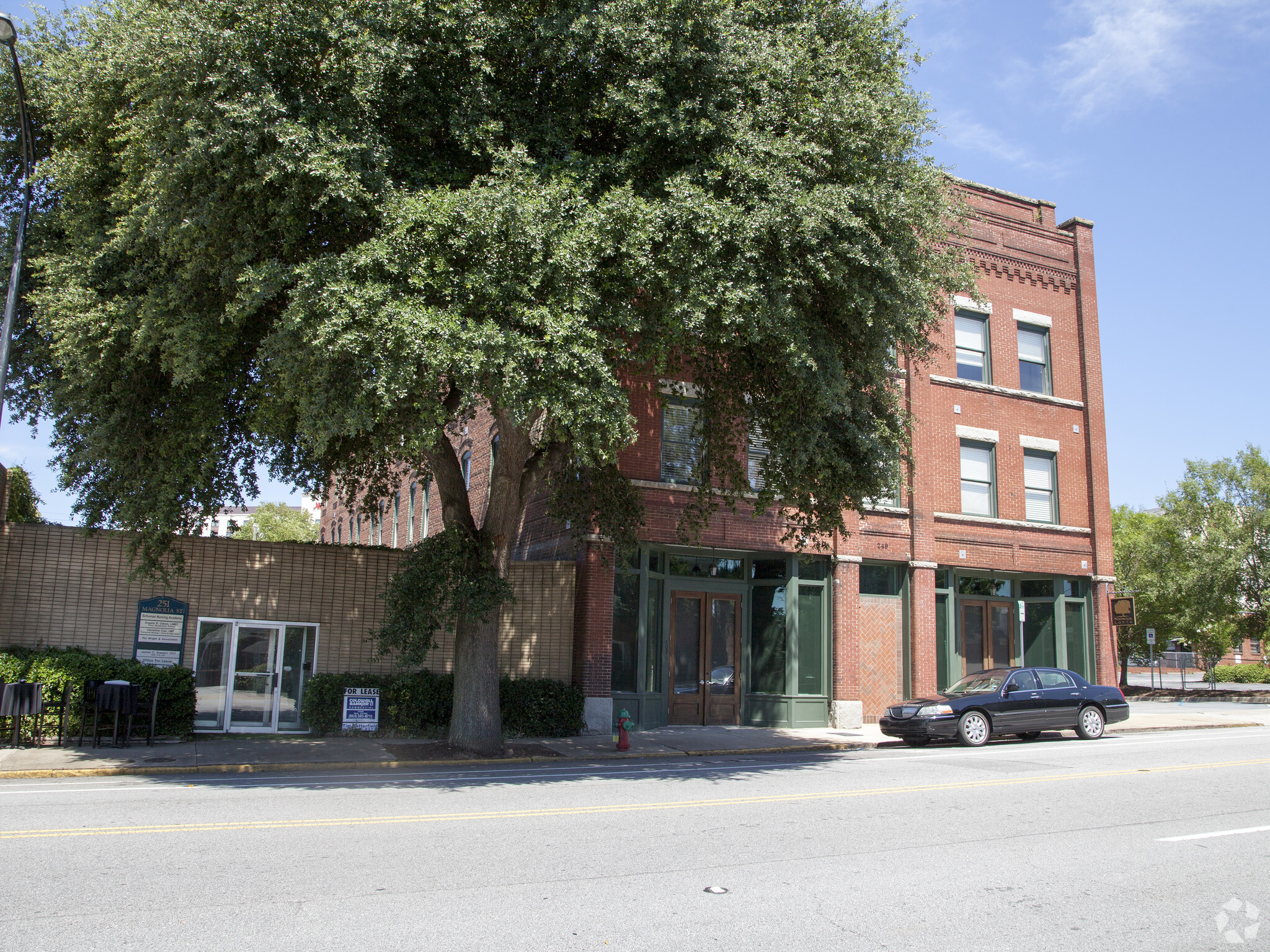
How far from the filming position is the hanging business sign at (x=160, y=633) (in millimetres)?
16672

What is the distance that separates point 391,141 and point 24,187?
21.3ft

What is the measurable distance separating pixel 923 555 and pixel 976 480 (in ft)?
9.29

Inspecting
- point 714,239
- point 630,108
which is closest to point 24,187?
point 630,108

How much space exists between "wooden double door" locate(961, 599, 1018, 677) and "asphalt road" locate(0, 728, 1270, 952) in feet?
37.2

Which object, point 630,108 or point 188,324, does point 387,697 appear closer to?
point 188,324

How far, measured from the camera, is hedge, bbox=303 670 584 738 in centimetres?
1712

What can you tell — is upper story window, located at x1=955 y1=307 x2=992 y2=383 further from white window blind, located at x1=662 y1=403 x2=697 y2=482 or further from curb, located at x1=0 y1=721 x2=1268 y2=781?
curb, located at x1=0 y1=721 x2=1268 y2=781

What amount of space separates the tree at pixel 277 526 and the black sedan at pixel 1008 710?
126 ft

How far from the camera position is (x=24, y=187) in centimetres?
1444

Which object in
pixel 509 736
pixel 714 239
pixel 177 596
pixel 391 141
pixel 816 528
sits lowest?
pixel 509 736

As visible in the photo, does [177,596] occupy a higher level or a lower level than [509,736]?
higher

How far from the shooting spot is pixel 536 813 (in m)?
9.58

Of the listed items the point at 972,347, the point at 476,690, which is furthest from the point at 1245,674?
the point at 476,690

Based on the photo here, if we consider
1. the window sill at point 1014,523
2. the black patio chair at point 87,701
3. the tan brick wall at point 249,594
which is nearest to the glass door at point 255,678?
the tan brick wall at point 249,594
